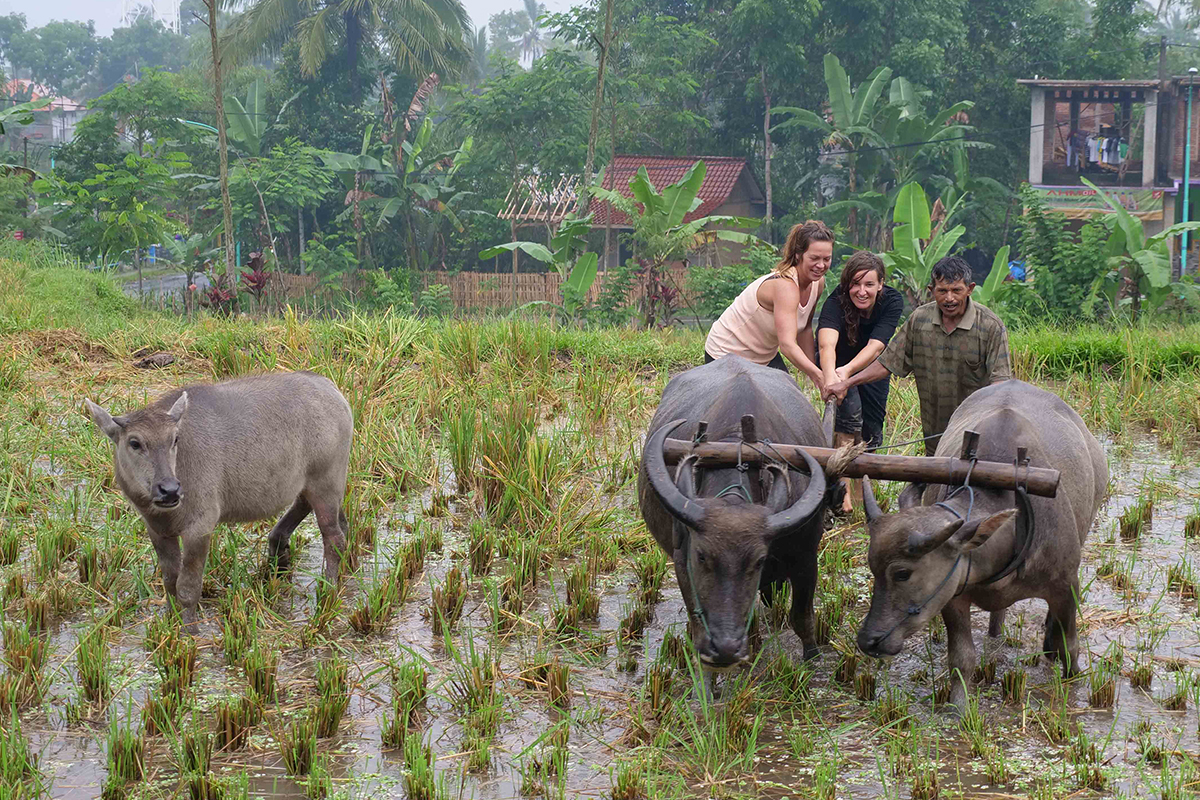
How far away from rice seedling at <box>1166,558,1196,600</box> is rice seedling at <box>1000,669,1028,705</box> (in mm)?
1502

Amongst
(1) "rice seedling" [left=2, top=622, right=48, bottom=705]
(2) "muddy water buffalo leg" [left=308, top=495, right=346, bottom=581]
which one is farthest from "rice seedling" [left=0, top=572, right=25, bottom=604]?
(2) "muddy water buffalo leg" [left=308, top=495, right=346, bottom=581]

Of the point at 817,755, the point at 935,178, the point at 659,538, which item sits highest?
the point at 935,178

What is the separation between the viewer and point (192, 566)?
4758 millimetres

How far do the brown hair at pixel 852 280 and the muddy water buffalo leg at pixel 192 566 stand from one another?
3.15 meters

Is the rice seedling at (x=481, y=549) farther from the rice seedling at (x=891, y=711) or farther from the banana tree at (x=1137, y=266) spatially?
the banana tree at (x=1137, y=266)

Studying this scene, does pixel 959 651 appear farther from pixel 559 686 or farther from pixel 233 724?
pixel 233 724

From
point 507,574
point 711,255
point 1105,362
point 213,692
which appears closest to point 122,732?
point 213,692

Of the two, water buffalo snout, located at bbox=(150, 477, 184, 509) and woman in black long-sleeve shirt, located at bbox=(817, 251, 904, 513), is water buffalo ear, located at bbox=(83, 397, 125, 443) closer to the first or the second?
water buffalo snout, located at bbox=(150, 477, 184, 509)

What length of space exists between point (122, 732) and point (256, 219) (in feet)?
69.2

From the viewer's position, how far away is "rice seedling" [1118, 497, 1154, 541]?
240 inches

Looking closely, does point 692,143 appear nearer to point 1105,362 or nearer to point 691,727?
point 1105,362

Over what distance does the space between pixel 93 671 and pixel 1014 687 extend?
10.9 feet

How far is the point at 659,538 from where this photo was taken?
15.2 feet

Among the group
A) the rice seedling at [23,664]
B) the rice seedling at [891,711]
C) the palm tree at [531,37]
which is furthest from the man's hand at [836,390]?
the palm tree at [531,37]
